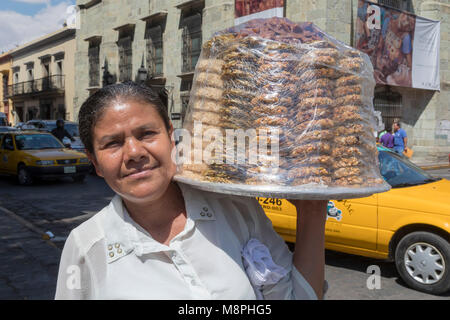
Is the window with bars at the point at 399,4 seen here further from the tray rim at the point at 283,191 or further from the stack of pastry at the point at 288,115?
the tray rim at the point at 283,191

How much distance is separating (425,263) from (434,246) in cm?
20

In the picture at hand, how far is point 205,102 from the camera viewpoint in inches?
66.3

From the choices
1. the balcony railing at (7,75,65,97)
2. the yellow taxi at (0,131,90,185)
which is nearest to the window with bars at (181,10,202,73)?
the yellow taxi at (0,131,90,185)

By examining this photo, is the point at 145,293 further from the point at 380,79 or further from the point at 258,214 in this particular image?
the point at 380,79

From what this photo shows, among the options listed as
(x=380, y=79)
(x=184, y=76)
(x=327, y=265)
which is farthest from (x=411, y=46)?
(x=327, y=265)

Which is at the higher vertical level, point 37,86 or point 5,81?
point 5,81

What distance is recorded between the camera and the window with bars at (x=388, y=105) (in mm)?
17281

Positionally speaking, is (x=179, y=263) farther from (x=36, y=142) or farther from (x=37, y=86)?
(x=37, y=86)

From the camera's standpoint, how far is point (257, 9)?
15.6 m

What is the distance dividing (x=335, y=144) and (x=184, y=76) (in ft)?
63.2

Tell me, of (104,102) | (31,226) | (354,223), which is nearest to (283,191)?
(104,102)

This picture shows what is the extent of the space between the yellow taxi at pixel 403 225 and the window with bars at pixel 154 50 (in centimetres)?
1830

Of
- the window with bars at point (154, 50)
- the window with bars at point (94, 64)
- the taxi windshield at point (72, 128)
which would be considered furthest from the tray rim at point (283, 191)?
the window with bars at point (94, 64)

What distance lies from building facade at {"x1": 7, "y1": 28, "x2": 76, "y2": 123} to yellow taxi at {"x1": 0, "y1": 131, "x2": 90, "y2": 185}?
18.4 metres
